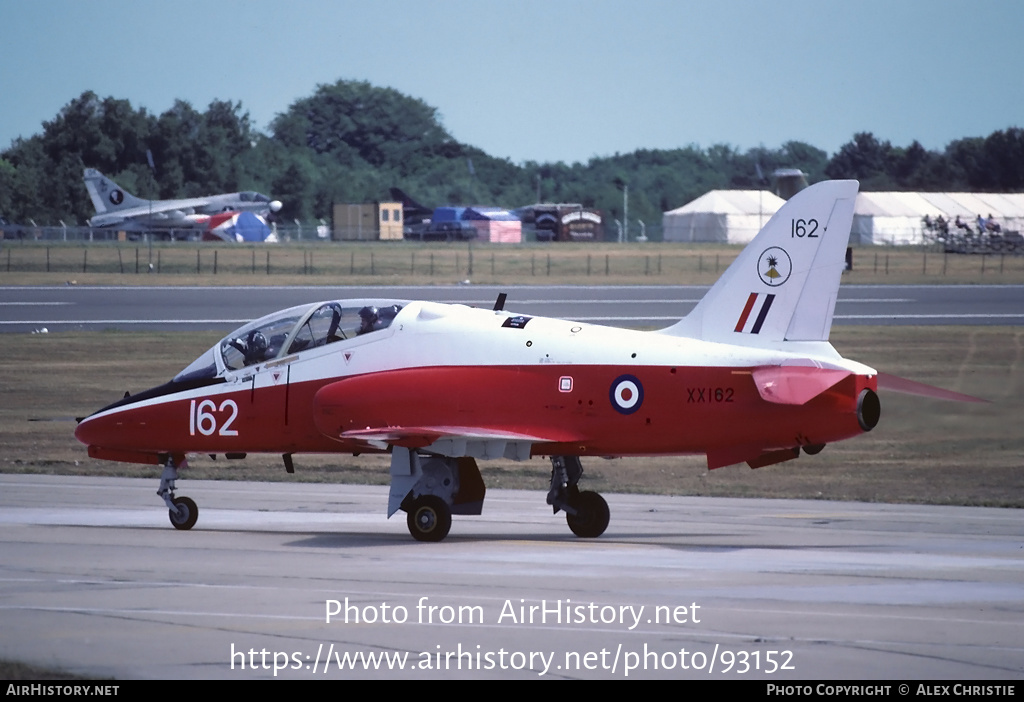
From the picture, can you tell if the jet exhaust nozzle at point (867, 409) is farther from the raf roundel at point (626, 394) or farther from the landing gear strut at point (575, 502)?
the landing gear strut at point (575, 502)

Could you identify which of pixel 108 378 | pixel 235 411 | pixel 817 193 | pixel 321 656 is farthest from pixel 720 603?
pixel 108 378

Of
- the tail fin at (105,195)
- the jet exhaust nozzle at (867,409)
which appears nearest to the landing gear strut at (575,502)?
the jet exhaust nozzle at (867,409)

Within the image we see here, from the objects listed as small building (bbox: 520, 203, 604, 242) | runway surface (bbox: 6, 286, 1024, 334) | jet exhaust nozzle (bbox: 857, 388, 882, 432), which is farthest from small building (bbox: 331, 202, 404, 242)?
jet exhaust nozzle (bbox: 857, 388, 882, 432)

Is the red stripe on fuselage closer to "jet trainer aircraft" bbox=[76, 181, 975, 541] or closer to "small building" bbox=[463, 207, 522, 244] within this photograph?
"jet trainer aircraft" bbox=[76, 181, 975, 541]

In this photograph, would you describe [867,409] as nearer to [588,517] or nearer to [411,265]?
[588,517]

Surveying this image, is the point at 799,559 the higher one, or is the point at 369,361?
the point at 369,361

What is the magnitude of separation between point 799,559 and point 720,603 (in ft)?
9.20

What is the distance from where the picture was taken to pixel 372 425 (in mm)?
15930

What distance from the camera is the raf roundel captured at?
1530 centimetres

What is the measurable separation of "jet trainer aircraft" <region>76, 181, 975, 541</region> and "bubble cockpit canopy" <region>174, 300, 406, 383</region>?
0.02 m

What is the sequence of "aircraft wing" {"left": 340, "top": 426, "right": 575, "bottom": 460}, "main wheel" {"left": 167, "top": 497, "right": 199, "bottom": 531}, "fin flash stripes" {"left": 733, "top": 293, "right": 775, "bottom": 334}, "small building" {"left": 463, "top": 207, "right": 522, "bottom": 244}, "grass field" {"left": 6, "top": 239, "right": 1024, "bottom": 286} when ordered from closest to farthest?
"fin flash stripes" {"left": 733, "top": 293, "right": 775, "bottom": 334}
"aircraft wing" {"left": 340, "top": 426, "right": 575, "bottom": 460}
"main wheel" {"left": 167, "top": 497, "right": 199, "bottom": 531}
"grass field" {"left": 6, "top": 239, "right": 1024, "bottom": 286}
"small building" {"left": 463, "top": 207, "right": 522, "bottom": 244}

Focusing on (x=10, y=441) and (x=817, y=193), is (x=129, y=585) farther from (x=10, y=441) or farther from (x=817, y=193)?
(x=10, y=441)

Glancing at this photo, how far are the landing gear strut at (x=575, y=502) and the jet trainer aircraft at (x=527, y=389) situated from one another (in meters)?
0.02

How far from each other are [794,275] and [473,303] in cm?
3994
